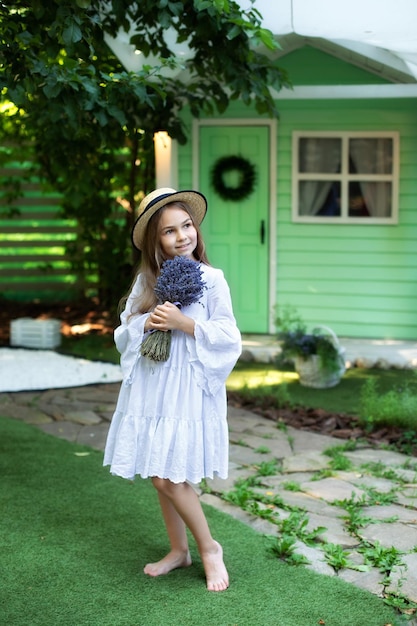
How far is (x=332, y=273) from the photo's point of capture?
28.4ft

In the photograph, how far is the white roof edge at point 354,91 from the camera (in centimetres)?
757

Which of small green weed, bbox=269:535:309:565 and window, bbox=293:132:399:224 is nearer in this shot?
small green weed, bbox=269:535:309:565

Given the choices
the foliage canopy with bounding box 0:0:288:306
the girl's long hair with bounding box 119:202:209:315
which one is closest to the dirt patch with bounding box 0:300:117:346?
the foliage canopy with bounding box 0:0:288:306

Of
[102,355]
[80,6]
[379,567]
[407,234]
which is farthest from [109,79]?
[407,234]

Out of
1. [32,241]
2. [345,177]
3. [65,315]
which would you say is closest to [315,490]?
[345,177]

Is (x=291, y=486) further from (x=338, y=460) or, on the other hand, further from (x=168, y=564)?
(x=168, y=564)

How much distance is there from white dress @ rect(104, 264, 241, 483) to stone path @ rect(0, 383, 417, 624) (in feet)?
2.43

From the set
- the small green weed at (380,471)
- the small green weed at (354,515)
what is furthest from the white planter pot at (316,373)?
the small green weed at (354,515)

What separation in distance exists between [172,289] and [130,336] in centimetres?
31

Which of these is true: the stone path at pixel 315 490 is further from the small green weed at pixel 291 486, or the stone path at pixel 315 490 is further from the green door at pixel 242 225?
the green door at pixel 242 225

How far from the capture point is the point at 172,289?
3.20 m

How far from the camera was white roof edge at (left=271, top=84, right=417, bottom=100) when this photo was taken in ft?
24.8

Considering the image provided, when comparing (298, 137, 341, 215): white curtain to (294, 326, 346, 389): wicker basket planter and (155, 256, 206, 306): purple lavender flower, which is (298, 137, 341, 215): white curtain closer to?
(294, 326, 346, 389): wicker basket planter

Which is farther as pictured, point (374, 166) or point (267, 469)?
point (374, 166)
